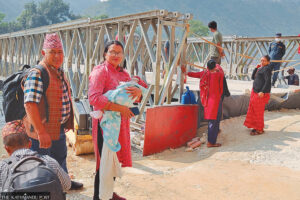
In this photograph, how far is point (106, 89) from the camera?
8.46ft

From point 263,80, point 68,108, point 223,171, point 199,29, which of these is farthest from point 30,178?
point 199,29

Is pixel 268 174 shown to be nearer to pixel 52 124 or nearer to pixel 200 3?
pixel 52 124

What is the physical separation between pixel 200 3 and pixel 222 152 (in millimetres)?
151116

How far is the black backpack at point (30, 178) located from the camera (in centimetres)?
150

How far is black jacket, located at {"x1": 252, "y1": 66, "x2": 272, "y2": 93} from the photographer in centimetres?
512

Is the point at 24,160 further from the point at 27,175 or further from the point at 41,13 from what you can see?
the point at 41,13

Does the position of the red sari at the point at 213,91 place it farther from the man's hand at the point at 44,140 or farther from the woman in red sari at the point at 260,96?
the man's hand at the point at 44,140

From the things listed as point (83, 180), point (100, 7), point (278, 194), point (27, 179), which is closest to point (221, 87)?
point (278, 194)

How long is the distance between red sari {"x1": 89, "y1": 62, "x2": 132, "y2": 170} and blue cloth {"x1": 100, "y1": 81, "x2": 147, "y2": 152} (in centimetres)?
8

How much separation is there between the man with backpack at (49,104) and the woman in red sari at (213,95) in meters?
2.96

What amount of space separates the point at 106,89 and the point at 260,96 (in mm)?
3686

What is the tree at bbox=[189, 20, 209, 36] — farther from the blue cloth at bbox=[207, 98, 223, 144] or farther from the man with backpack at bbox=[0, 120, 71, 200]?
the man with backpack at bbox=[0, 120, 71, 200]

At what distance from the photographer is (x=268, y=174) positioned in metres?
3.82

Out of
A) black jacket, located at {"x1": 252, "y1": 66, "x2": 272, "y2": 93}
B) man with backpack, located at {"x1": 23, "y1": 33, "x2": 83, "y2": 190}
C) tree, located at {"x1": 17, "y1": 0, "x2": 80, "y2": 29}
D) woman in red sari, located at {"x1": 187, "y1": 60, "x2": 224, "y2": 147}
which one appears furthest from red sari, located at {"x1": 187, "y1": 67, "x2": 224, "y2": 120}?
tree, located at {"x1": 17, "y1": 0, "x2": 80, "y2": 29}
